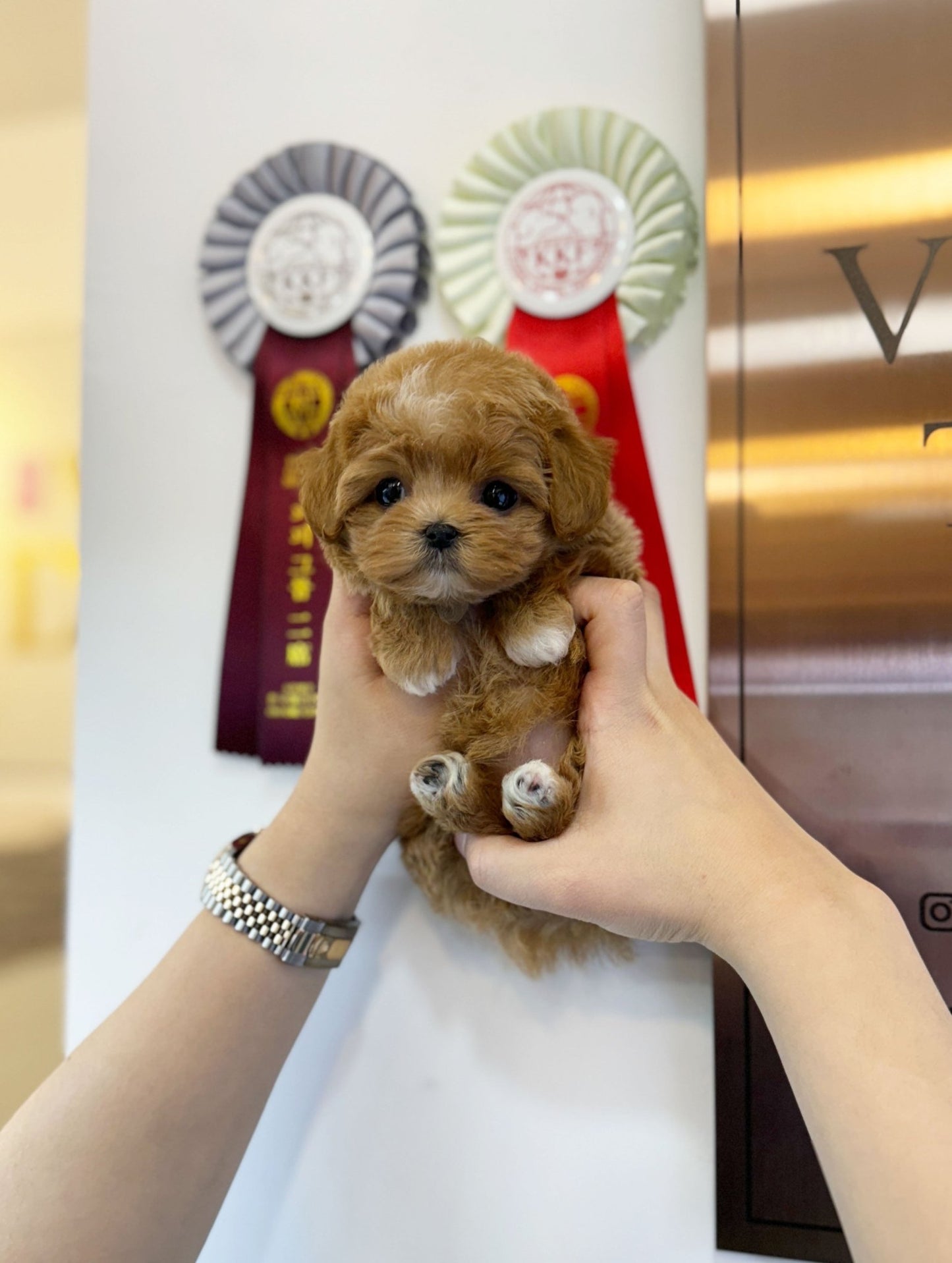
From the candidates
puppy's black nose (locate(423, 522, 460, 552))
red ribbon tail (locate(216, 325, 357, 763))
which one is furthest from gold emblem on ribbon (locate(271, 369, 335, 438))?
puppy's black nose (locate(423, 522, 460, 552))

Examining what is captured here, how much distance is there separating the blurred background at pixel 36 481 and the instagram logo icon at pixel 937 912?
1.63 meters

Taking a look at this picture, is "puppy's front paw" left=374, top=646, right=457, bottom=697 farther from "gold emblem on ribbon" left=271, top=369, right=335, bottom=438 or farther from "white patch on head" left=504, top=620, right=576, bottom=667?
"gold emblem on ribbon" left=271, top=369, right=335, bottom=438

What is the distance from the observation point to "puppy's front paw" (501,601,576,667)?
0.95 meters

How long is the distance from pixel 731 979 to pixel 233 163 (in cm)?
170

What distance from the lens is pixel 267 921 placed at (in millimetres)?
1204

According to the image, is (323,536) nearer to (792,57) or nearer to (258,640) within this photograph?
(258,640)

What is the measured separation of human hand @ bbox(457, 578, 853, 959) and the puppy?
1.3 inches

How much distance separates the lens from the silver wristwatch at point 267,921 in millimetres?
1202

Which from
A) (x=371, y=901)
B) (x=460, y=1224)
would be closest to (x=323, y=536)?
(x=371, y=901)

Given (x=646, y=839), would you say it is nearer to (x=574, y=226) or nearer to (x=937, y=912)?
(x=937, y=912)

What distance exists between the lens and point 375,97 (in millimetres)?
1533

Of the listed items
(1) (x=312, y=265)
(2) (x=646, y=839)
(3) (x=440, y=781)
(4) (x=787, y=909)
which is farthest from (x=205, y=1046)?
(1) (x=312, y=265)

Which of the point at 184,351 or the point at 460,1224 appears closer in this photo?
the point at 460,1224

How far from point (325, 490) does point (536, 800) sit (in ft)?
1.41
